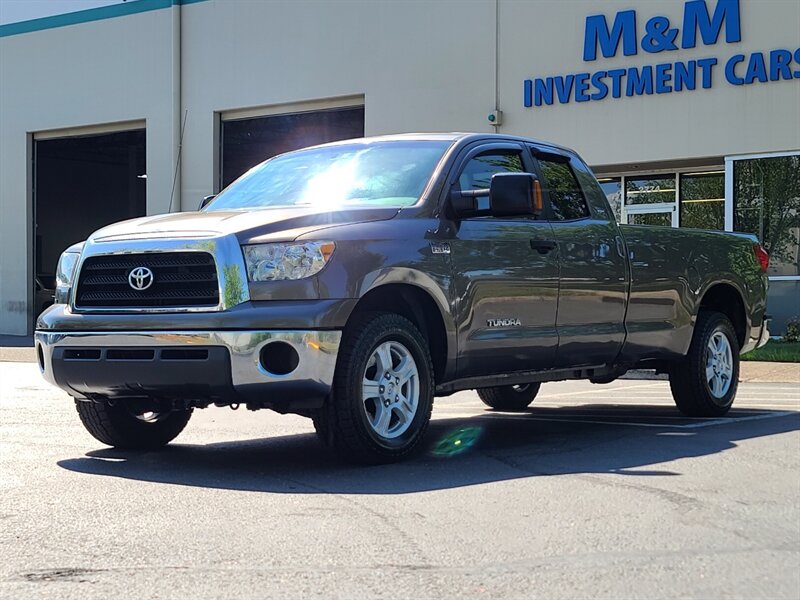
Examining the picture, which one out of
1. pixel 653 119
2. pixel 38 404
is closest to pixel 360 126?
pixel 653 119

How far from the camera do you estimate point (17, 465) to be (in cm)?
671

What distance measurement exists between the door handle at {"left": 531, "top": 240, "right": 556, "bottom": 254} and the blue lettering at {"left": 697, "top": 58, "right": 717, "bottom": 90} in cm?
1337

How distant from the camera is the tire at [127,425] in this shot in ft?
23.7

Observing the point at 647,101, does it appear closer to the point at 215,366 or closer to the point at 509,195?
the point at 509,195

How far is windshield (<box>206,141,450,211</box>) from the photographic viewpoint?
7.11 m

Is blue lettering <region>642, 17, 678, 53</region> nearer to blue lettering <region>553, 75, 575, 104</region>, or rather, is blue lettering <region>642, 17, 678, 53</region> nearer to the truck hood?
blue lettering <region>553, 75, 575, 104</region>

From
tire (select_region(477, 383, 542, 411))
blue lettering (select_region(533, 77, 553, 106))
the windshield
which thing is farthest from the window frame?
blue lettering (select_region(533, 77, 553, 106))

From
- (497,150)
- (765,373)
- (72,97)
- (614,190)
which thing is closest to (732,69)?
(614,190)

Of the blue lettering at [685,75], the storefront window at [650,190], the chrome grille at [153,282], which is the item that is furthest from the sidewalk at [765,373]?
the chrome grille at [153,282]

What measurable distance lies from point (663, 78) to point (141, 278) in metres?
15.6

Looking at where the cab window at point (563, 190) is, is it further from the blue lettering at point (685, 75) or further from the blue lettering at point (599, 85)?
the blue lettering at point (599, 85)

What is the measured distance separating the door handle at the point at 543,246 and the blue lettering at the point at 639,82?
44.8 feet

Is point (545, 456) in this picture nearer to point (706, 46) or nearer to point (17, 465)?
point (17, 465)

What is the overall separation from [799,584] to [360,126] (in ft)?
70.0
